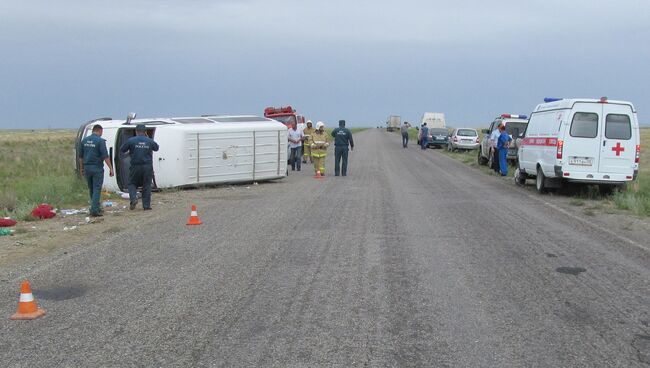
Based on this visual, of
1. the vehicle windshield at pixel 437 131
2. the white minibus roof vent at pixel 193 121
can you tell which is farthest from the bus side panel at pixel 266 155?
the vehicle windshield at pixel 437 131

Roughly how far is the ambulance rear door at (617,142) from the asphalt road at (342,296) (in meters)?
4.45

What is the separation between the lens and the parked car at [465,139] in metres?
39.8

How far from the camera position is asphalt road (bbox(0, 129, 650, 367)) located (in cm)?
494

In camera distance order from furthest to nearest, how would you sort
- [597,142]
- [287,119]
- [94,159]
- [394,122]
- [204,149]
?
1. [394,122]
2. [287,119]
3. [204,149]
4. [597,142]
5. [94,159]

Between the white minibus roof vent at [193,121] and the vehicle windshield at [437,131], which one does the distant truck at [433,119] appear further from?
the white minibus roof vent at [193,121]

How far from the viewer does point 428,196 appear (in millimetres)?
15289

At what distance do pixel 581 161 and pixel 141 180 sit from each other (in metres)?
9.99

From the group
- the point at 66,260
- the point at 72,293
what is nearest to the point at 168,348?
the point at 72,293

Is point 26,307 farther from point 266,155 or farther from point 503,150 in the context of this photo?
point 503,150

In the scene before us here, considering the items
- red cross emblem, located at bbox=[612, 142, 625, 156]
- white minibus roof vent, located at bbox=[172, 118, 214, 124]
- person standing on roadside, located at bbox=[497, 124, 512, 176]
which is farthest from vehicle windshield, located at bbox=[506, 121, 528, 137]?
white minibus roof vent, located at bbox=[172, 118, 214, 124]

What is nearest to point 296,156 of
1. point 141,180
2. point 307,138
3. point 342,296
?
point 307,138

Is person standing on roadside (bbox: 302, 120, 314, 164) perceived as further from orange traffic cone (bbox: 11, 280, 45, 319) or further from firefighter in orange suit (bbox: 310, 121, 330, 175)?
orange traffic cone (bbox: 11, 280, 45, 319)

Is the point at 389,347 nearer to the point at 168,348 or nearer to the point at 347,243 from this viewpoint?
the point at 168,348

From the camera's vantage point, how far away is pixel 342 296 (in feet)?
21.0
